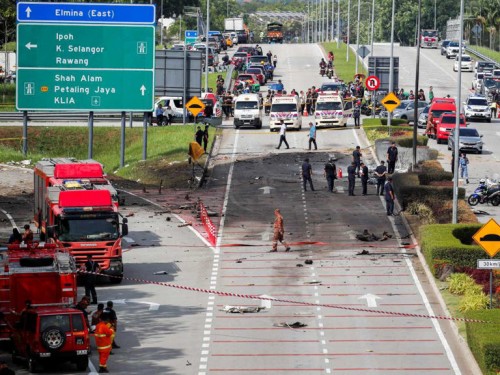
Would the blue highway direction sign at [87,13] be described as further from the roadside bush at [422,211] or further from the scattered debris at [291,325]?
the scattered debris at [291,325]

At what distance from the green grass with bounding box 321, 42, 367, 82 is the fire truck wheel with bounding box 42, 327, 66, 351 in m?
89.3

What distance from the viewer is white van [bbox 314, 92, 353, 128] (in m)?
83.6

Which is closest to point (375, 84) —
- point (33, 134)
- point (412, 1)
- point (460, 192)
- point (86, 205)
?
point (33, 134)

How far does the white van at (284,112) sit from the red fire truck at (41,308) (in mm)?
44054

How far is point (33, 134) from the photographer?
8294 centimetres

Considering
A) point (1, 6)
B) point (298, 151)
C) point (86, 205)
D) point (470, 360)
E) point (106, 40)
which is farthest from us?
point (1, 6)

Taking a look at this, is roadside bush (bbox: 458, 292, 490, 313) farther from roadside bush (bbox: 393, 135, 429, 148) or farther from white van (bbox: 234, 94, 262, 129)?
white van (bbox: 234, 94, 262, 129)

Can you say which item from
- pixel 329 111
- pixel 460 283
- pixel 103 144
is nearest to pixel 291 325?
pixel 460 283

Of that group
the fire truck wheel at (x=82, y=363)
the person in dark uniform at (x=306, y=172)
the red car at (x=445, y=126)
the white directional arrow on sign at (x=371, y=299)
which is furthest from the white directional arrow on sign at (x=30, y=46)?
the fire truck wheel at (x=82, y=363)

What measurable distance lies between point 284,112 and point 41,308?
49022mm

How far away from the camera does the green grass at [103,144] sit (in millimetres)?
73125

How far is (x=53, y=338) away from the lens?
3247cm

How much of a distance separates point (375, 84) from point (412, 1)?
113 meters

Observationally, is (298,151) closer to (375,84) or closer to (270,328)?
(375,84)
